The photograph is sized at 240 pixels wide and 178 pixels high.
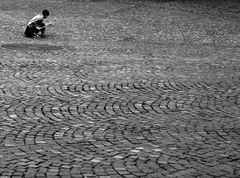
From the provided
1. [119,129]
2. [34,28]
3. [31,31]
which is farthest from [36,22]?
[119,129]

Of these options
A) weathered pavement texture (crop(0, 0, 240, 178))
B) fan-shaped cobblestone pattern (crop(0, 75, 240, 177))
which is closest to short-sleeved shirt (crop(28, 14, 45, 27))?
weathered pavement texture (crop(0, 0, 240, 178))

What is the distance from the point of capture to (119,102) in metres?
11.1

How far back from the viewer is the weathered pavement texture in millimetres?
7766

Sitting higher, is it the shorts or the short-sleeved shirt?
the short-sleeved shirt

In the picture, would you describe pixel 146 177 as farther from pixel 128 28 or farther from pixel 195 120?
pixel 128 28

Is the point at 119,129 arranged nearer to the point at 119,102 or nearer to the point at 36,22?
the point at 119,102

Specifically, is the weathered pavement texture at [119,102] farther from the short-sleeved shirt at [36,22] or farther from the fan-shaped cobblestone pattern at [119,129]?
the short-sleeved shirt at [36,22]

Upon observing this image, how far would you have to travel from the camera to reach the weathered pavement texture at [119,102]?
7766mm

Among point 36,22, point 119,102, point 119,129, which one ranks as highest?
point 36,22

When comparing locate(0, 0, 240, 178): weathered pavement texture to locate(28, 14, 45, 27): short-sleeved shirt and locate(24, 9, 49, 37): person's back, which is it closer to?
locate(24, 9, 49, 37): person's back

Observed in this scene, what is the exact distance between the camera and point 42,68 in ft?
46.6

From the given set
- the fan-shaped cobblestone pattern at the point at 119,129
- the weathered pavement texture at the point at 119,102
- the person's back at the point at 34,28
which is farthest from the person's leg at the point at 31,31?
the fan-shaped cobblestone pattern at the point at 119,129

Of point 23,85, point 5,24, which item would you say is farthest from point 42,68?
point 5,24

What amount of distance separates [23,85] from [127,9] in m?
17.4
